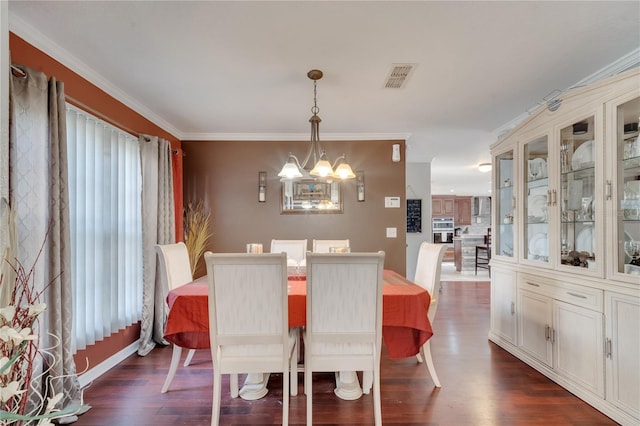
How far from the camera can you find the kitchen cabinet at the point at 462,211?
10.7 metres

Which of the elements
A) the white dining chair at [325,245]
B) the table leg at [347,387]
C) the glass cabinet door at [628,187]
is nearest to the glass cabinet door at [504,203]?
the glass cabinet door at [628,187]

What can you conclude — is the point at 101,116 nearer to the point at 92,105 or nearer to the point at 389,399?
the point at 92,105

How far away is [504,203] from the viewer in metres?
3.14

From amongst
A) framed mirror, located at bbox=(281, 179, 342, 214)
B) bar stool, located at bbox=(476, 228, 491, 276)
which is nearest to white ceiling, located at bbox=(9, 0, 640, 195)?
framed mirror, located at bbox=(281, 179, 342, 214)

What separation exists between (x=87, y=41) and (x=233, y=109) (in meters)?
1.32

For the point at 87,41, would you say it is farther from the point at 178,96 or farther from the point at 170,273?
the point at 170,273

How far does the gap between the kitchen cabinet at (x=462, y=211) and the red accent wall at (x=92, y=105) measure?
32.4 ft

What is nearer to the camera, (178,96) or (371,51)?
(371,51)

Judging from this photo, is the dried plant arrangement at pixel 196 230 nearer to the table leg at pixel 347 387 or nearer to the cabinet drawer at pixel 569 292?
the table leg at pixel 347 387

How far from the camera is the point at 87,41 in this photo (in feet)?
6.52

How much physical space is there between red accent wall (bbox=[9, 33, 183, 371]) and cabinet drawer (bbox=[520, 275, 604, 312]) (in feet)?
11.9

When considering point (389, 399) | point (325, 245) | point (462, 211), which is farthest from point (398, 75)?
point (462, 211)

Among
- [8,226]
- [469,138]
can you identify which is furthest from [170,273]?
[469,138]

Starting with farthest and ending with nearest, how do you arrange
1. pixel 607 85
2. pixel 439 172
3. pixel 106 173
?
pixel 439 172 < pixel 106 173 < pixel 607 85
